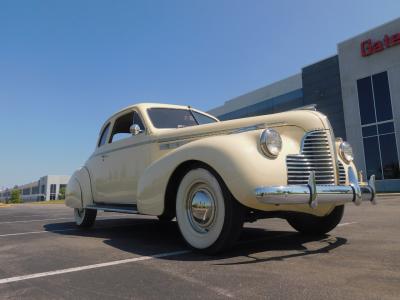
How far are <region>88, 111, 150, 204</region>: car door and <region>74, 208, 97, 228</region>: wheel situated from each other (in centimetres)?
36

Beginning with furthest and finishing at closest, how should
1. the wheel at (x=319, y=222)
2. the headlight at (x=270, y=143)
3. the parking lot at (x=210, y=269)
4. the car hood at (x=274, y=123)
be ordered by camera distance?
the wheel at (x=319, y=222) → the car hood at (x=274, y=123) → the headlight at (x=270, y=143) → the parking lot at (x=210, y=269)

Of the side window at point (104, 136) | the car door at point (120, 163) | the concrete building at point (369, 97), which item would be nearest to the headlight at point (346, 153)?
the car door at point (120, 163)

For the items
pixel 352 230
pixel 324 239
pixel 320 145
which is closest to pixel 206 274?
pixel 320 145

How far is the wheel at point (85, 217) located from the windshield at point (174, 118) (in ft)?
7.70

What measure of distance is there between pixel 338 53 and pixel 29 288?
98.1ft

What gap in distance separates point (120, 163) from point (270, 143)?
306cm

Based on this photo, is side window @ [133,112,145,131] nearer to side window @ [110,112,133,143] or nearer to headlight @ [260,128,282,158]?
side window @ [110,112,133,143]

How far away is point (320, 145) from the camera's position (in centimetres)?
377

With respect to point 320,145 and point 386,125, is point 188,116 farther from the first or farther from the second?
point 386,125

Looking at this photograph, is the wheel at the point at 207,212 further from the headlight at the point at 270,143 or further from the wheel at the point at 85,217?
the wheel at the point at 85,217

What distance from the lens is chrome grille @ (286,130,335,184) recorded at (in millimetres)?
3520

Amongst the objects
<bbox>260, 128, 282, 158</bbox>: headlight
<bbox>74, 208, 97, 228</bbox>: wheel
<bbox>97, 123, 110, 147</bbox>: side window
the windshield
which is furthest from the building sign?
<bbox>260, 128, 282, 158</bbox>: headlight

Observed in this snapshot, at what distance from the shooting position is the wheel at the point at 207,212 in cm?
338

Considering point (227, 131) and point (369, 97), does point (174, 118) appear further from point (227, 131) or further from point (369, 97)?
point (369, 97)
